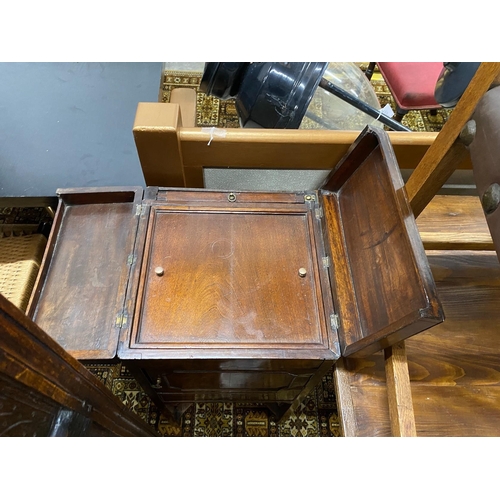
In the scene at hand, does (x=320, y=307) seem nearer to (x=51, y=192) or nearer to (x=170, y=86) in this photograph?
(x=51, y=192)

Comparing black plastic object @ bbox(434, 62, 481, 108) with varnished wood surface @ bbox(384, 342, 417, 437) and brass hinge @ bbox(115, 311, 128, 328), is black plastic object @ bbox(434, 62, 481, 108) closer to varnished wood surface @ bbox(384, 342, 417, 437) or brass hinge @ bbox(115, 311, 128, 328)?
varnished wood surface @ bbox(384, 342, 417, 437)

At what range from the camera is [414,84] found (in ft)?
5.08

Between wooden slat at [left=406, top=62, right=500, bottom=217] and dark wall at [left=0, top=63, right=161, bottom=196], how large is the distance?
0.85 metres

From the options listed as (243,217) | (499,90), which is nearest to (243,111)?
(243,217)

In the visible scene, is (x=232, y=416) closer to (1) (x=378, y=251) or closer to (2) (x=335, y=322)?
(2) (x=335, y=322)

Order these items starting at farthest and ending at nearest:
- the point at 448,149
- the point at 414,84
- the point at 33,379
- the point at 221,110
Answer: the point at 221,110, the point at 414,84, the point at 448,149, the point at 33,379

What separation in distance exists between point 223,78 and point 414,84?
1.03 m

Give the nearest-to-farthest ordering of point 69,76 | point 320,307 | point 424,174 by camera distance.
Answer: point 424,174 → point 320,307 → point 69,76

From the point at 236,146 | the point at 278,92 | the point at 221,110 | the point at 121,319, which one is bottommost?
the point at 121,319

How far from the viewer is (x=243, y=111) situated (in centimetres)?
102

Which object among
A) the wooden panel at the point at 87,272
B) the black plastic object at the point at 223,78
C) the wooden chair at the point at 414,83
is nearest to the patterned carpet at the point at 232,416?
the wooden panel at the point at 87,272

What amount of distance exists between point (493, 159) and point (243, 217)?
59 cm

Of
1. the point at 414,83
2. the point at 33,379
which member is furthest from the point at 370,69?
the point at 33,379

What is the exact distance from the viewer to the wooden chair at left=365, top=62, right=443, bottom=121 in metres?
1.54
